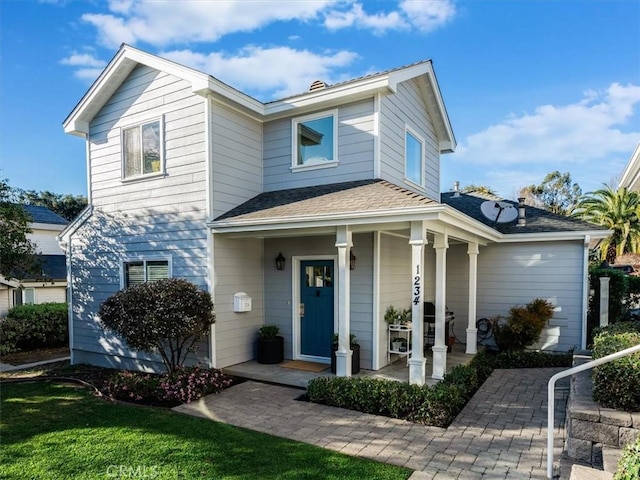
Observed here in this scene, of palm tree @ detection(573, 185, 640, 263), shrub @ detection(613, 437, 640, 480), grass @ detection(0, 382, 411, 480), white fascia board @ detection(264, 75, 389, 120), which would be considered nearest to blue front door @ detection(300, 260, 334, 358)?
grass @ detection(0, 382, 411, 480)

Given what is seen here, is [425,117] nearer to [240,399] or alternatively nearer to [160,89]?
[160,89]

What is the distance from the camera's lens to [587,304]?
924 cm

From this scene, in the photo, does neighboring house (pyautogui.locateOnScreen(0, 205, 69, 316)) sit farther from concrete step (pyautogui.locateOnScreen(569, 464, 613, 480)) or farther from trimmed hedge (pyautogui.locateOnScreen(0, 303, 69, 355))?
concrete step (pyautogui.locateOnScreen(569, 464, 613, 480))

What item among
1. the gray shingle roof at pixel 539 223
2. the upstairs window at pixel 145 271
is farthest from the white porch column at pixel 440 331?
the upstairs window at pixel 145 271

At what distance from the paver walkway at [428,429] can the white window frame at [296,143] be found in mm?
4651

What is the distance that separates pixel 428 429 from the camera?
5.08 m

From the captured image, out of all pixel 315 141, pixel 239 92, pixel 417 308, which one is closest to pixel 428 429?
pixel 417 308

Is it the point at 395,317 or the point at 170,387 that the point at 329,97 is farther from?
the point at 170,387

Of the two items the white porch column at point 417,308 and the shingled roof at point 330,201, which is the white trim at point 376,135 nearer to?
the shingled roof at point 330,201

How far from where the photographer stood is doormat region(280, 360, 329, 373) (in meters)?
7.62

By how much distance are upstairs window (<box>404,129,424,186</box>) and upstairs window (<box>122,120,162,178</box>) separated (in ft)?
18.9

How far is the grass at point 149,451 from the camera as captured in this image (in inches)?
154

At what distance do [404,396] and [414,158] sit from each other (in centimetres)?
616

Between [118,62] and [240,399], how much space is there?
782cm
